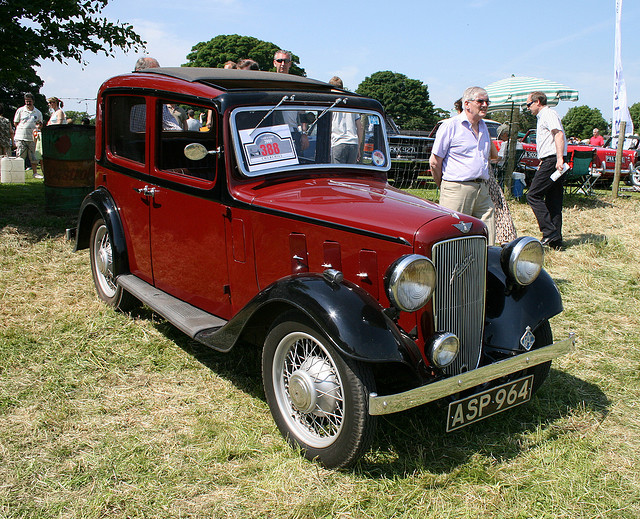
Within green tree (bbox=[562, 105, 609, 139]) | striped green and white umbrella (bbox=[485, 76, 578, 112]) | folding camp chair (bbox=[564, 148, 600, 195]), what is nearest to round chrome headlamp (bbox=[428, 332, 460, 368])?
folding camp chair (bbox=[564, 148, 600, 195])

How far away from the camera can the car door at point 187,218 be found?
3418 mm

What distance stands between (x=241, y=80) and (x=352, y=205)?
1.30 meters

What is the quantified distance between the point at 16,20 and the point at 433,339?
7185 millimetres

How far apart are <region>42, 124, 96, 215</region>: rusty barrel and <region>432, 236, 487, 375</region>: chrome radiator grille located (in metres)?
6.48

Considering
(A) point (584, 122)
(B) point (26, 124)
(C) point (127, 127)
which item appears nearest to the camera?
(C) point (127, 127)

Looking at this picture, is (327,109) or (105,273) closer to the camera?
(327,109)

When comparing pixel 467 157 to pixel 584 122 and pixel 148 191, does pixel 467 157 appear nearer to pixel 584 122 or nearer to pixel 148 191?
pixel 148 191

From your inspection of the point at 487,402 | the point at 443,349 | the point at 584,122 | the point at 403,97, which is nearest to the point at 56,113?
the point at 443,349

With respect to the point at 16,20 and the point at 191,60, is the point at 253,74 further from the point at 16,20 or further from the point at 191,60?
the point at 191,60

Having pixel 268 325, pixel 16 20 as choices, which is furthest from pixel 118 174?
pixel 16 20

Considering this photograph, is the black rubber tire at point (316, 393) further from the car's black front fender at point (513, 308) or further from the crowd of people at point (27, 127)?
the crowd of people at point (27, 127)

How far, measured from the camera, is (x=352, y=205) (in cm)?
293

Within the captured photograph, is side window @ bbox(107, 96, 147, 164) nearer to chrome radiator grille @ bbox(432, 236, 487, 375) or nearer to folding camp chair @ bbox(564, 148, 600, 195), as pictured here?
chrome radiator grille @ bbox(432, 236, 487, 375)

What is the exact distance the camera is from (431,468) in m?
2.65
